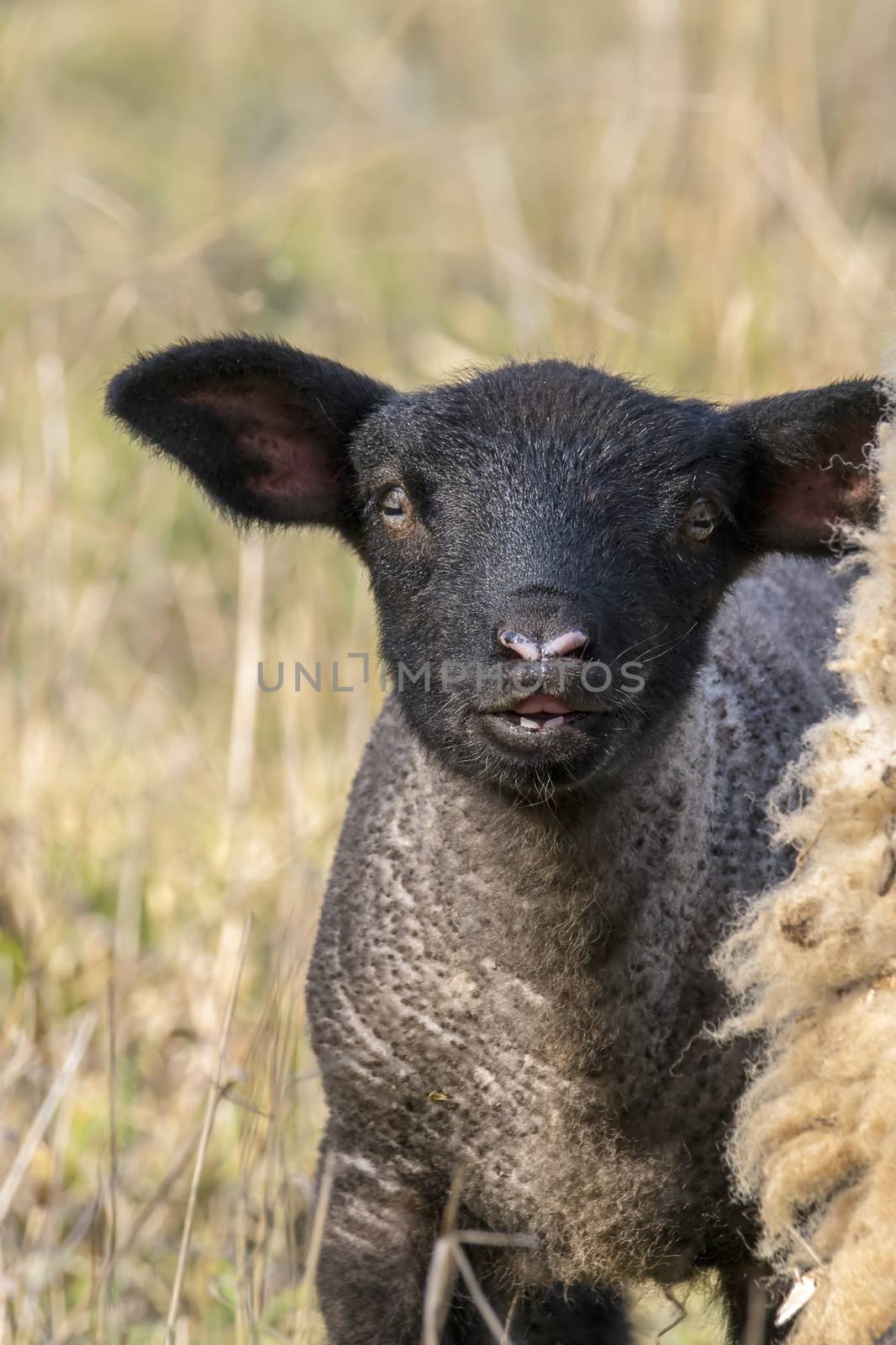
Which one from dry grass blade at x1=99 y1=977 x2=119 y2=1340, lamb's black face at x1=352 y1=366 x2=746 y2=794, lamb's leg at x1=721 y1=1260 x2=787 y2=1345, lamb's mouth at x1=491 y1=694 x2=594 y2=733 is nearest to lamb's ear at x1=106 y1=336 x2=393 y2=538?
lamb's black face at x1=352 y1=366 x2=746 y2=794

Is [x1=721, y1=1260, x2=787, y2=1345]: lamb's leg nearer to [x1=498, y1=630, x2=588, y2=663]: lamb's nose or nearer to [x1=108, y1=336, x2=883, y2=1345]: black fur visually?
[x1=108, y1=336, x2=883, y2=1345]: black fur

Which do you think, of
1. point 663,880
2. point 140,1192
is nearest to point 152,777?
point 140,1192

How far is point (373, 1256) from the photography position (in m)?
3.65

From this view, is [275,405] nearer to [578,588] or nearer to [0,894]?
[578,588]

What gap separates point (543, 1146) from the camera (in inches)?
143

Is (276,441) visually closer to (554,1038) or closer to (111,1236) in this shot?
(554,1038)

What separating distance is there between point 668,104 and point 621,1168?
420 centimetres

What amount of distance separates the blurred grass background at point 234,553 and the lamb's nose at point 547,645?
98 centimetres

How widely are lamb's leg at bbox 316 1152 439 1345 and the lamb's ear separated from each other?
4.62 feet

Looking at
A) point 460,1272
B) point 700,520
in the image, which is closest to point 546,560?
point 700,520

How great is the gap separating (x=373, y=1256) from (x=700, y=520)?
5.18 ft

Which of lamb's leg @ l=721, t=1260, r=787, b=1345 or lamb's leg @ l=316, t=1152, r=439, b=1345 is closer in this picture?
lamb's leg @ l=721, t=1260, r=787, b=1345

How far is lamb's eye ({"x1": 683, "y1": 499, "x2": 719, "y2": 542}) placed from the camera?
3.72 meters

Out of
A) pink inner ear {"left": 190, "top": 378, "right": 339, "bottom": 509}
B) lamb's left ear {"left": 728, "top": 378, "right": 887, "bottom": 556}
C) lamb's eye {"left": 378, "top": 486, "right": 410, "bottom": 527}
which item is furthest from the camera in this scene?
pink inner ear {"left": 190, "top": 378, "right": 339, "bottom": 509}
